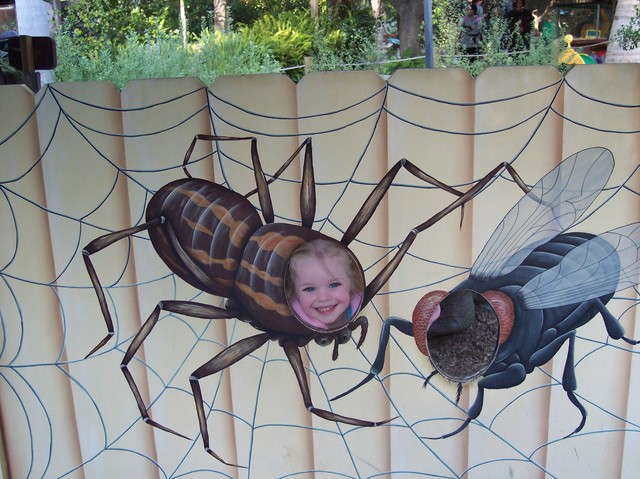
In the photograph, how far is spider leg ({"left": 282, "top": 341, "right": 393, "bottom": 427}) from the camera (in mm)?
1864

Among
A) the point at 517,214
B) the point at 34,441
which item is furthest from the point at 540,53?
the point at 34,441

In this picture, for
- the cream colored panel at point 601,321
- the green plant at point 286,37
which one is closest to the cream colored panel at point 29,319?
the cream colored panel at point 601,321

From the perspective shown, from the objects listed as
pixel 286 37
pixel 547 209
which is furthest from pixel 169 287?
pixel 286 37

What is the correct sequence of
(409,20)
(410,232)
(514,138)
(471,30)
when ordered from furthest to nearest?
(409,20) → (471,30) → (410,232) → (514,138)

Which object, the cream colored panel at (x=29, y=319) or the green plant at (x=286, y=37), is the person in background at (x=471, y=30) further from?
the cream colored panel at (x=29, y=319)

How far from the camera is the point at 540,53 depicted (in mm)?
3242

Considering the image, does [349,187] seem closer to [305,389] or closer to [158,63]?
[305,389]

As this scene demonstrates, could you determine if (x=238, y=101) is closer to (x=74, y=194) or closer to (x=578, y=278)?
(x=74, y=194)

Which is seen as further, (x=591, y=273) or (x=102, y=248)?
(x=102, y=248)

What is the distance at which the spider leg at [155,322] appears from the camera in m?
1.86

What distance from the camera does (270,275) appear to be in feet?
5.90

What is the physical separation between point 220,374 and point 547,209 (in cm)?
103

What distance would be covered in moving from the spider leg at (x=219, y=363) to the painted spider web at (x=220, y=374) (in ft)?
0.07

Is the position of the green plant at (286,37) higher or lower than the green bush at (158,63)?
higher
